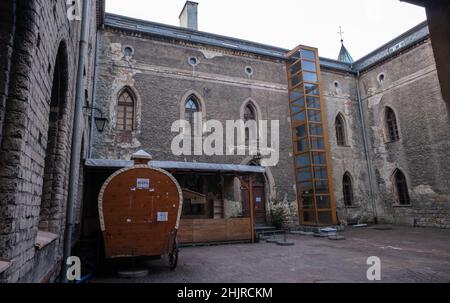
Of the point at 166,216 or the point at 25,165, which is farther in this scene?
the point at 166,216

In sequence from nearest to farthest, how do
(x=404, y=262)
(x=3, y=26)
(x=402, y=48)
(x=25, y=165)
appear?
(x=3, y=26)
(x=25, y=165)
(x=404, y=262)
(x=402, y=48)

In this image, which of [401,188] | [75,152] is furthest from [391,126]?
[75,152]

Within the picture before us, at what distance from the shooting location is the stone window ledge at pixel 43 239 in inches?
136

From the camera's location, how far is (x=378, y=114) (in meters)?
16.9

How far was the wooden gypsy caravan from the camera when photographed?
5.81 m

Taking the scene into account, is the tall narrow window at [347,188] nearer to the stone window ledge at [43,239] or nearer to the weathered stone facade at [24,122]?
the stone window ledge at [43,239]

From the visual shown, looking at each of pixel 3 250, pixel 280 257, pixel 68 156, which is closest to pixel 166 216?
pixel 68 156

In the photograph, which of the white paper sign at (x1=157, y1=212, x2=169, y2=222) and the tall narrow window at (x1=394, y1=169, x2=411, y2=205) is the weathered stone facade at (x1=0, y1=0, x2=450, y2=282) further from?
the white paper sign at (x1=157, y1=212, x2=169, y2=222)

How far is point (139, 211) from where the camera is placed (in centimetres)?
596

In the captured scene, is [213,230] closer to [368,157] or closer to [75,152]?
[75,152]

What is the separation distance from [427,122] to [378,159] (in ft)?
10.7

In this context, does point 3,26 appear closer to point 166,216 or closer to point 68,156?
point 68,156

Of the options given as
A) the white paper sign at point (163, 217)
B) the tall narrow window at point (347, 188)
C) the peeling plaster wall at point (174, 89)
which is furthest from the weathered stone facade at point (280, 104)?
A: the white paper sign at point (163, 217)

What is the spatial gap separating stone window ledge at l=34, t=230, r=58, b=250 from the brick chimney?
14875mm
